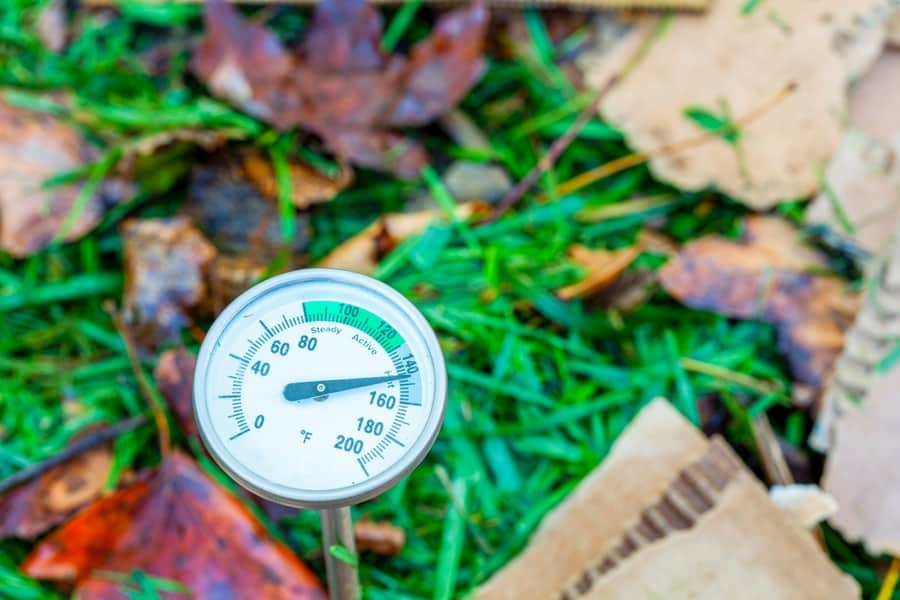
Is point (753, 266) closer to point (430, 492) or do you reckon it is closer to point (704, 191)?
point (704, 191)

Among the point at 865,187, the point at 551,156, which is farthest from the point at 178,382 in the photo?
the point at 865,187

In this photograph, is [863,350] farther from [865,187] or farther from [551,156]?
[551,156]

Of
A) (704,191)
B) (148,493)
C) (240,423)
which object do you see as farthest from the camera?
(704,191)

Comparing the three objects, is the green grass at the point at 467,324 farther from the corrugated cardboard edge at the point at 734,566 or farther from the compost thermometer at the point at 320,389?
the compost thermometer at the point at 320,389

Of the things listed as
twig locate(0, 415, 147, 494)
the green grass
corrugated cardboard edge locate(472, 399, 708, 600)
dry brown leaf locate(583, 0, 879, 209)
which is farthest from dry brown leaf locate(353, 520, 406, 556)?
dry brown leaf locate(583, 0, 879, 209)

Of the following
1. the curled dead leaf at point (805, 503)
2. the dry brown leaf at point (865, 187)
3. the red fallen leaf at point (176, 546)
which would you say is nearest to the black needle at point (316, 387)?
the red fallen leaf at point (176, 546)

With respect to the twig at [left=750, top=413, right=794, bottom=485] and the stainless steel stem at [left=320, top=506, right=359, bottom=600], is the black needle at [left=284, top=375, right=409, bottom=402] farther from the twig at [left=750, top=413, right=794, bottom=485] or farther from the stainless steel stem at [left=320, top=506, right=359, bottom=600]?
the twig at [left=750, top=413, right=794, bottom=485]

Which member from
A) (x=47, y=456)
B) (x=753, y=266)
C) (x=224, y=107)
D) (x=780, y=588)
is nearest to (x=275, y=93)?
(x=224, y=107)
